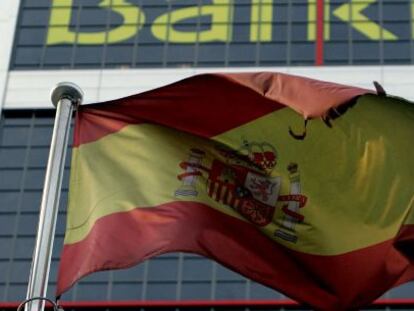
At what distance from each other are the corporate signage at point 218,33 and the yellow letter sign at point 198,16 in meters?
Answer: 0.03

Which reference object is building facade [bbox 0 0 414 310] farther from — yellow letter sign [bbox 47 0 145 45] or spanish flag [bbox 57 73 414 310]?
spanish flag [bbox 57 73 414 310]

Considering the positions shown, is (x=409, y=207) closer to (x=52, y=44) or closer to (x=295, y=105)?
(x=295, y=105)

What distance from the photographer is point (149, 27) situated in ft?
190

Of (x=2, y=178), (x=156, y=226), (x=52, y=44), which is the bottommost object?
(x=156, y=226)

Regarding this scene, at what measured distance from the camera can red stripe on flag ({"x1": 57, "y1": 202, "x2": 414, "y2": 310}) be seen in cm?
2658

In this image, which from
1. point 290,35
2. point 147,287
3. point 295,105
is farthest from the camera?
point 290,35

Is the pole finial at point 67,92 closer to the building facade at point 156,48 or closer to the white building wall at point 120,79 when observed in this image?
the building facade at point 156,48

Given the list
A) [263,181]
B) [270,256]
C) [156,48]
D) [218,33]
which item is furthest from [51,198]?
[218,33]

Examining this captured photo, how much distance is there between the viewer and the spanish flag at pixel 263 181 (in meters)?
26.9

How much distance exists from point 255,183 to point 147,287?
2483 cm

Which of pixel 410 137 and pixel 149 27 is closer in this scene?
pixel 410 137

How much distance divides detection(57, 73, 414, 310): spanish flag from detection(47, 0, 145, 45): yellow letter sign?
3078 centimetres

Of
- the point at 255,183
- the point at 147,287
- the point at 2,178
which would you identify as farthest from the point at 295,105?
the point at 2,178

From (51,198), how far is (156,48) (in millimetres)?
32631
